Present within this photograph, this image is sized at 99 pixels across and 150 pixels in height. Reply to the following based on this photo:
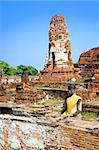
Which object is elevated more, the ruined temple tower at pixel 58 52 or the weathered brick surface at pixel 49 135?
the ruined temple tower at pixel 58 52

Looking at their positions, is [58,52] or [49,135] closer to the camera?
[49,135]

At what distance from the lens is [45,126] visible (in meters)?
6.99

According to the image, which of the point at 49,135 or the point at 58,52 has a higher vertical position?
the point at 58,52

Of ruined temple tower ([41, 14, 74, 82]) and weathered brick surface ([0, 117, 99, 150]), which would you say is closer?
weathered brick surface ([0, 117, 99, 150])

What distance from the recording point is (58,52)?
2106 centimetres

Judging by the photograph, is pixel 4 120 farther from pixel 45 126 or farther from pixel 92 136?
pixel 92 136

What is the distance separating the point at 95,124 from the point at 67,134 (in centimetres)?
68

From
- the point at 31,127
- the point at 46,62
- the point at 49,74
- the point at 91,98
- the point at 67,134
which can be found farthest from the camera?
the point at 46,62

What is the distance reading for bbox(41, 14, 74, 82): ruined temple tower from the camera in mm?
20344

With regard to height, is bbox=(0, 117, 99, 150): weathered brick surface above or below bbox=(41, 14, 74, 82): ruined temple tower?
below

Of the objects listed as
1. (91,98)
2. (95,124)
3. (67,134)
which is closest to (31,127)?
(67,134)

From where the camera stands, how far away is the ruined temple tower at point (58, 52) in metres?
20.3

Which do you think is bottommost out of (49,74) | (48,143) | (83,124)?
(48,143)

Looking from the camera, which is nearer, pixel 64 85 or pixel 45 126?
pixel 45 126
